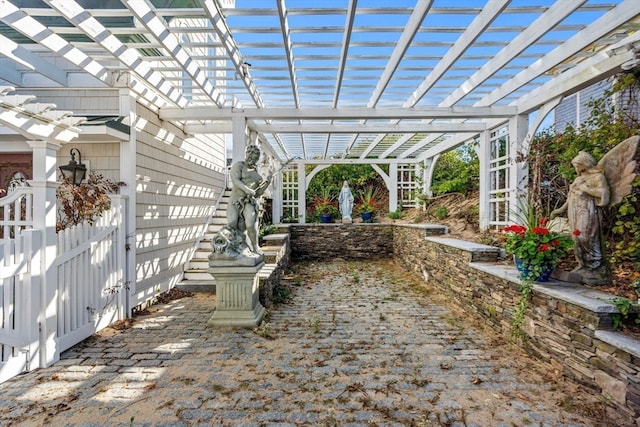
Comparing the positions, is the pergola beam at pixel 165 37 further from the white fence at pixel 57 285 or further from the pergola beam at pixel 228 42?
the white fence at pixel 57 285

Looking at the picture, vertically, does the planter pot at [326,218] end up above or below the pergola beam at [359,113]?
below

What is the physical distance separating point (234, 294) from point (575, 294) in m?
3.44

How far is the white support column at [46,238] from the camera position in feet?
A: 9.94

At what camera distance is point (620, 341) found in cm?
224

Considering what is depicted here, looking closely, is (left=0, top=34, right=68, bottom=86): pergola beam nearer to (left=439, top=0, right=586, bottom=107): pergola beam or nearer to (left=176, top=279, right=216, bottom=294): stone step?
(left=176, top=279, right=216, bottom=294): stone step

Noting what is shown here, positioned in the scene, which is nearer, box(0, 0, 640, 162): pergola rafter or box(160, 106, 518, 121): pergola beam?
box(0, 0, 640, 162): pergola rafter

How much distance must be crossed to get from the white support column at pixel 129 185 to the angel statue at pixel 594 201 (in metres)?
4.99

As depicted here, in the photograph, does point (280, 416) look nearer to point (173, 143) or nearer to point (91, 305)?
point (91, 305)

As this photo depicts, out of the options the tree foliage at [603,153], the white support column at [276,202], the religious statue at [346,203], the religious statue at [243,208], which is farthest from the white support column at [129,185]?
the religious statue at [346,203]

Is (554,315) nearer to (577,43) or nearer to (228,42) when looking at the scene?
(577,43)

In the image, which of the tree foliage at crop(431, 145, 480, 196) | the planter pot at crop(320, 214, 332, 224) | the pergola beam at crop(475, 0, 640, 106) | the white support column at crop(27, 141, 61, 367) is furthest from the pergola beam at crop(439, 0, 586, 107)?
the planter pot at crop(320, 214, 332, 224)

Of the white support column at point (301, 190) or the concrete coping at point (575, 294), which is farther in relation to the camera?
the white support column at point (301, 190)

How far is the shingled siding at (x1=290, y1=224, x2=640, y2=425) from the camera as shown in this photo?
2252 mm

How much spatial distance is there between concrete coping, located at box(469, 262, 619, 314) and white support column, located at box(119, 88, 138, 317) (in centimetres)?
453
